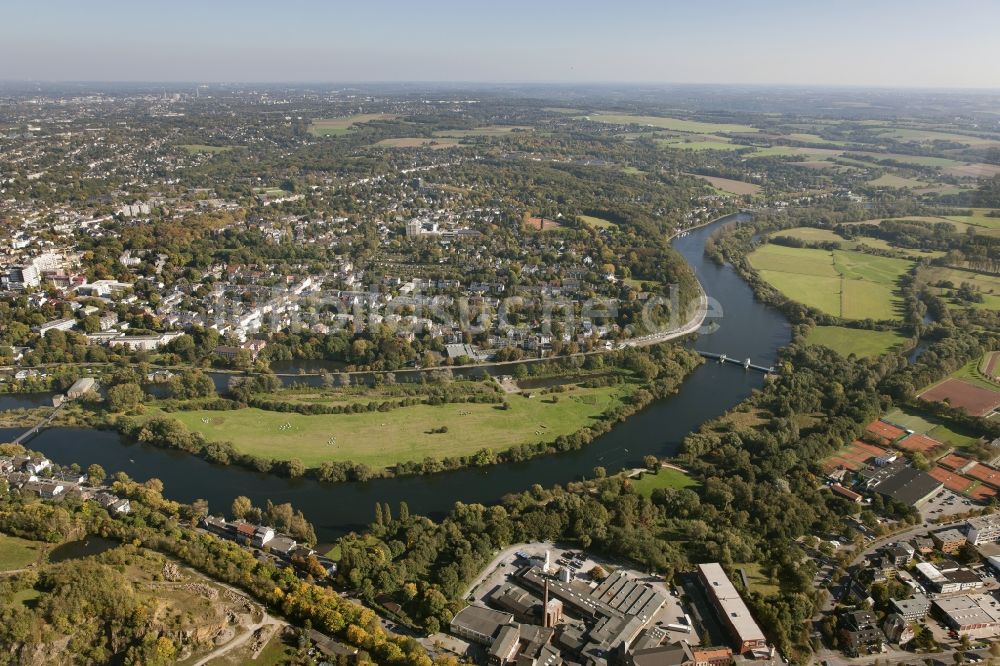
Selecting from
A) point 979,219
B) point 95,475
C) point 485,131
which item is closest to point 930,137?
point 979,219

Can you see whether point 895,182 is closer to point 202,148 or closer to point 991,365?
point 991,365

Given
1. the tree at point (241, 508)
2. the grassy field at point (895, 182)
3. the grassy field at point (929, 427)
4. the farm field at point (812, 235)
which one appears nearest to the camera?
the tree at point (241, 508)

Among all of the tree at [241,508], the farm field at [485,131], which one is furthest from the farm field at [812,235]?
the farm field at [485,131]

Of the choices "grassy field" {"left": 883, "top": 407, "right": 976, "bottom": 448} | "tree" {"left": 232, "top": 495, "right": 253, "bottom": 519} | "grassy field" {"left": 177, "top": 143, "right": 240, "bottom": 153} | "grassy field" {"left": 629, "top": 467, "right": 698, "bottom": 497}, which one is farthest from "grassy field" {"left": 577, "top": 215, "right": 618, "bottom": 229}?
"grassy field" {"left": 177, "top": 143, "right": 240, "bottom": 153}

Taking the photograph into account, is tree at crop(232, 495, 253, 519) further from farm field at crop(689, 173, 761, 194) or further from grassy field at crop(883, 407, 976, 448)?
farm field at crop(689, 173, 761, 194)

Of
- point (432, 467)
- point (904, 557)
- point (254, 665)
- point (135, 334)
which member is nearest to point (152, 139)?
point (135, 334)

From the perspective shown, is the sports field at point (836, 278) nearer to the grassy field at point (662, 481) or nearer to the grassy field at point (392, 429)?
the grassy field at point (392, 429)
